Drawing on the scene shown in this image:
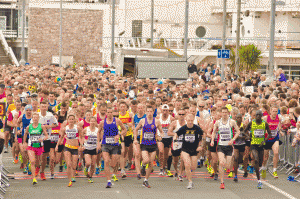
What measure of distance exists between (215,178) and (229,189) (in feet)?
4.07

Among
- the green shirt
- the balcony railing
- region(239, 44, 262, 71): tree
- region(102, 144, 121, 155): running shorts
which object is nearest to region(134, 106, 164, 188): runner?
region(102, 144, 121, 155): running shorts

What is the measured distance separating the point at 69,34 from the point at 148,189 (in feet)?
190

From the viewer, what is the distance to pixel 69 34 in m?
70.1

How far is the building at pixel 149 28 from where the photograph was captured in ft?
169

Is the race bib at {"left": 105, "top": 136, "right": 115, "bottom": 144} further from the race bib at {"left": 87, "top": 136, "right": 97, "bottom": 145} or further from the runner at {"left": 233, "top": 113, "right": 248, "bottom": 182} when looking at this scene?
the runner at {"left": 233, "top": 113, "right": 248, "bottom": 182}

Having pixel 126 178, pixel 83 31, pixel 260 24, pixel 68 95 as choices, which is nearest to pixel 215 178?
pixel 126 178

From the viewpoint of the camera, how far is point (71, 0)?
71312 mm

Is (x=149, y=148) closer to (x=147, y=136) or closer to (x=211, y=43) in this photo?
(x=147, y=136)

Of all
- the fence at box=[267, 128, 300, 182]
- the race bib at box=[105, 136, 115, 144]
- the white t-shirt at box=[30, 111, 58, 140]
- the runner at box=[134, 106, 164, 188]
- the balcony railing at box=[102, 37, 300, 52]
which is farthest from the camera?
the balcony railing at box=[102, 37, 300, 52]

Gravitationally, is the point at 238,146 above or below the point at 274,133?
below

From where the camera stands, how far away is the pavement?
12680mm

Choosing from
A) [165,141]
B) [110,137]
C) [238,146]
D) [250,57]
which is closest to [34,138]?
[110,137]

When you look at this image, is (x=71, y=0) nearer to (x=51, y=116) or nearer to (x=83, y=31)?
(x=83, y=31)

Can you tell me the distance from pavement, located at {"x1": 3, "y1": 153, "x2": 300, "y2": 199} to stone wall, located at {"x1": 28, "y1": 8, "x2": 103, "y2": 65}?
2162 inches
